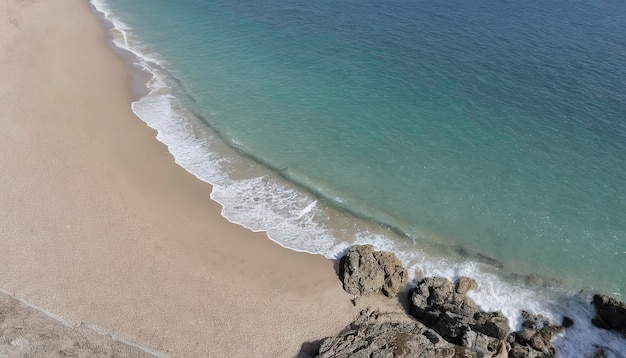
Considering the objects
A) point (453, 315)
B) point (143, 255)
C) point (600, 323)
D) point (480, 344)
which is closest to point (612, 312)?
point (600, 323)

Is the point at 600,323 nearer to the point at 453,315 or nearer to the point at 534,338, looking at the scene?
the point at 534,338

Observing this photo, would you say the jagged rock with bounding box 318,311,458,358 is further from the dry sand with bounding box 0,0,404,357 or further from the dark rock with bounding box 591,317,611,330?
the dark rock with bounding box 591,317,611,330

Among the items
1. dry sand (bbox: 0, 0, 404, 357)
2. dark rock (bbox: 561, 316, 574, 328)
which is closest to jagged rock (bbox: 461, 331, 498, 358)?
dark rock (bbox: 561, 316, 574, 328)

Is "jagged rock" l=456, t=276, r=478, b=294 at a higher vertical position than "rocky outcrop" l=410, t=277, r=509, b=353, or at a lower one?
lower

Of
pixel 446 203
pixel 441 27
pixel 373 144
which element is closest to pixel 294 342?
pixel 446 203

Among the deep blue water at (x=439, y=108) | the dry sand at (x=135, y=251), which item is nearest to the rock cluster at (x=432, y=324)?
the dry sand at (x=135, y=251)

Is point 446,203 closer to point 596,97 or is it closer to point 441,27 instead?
point 596,97

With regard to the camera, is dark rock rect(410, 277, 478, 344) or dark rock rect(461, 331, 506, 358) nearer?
dark rock rect(461, 331, 506, 358)
